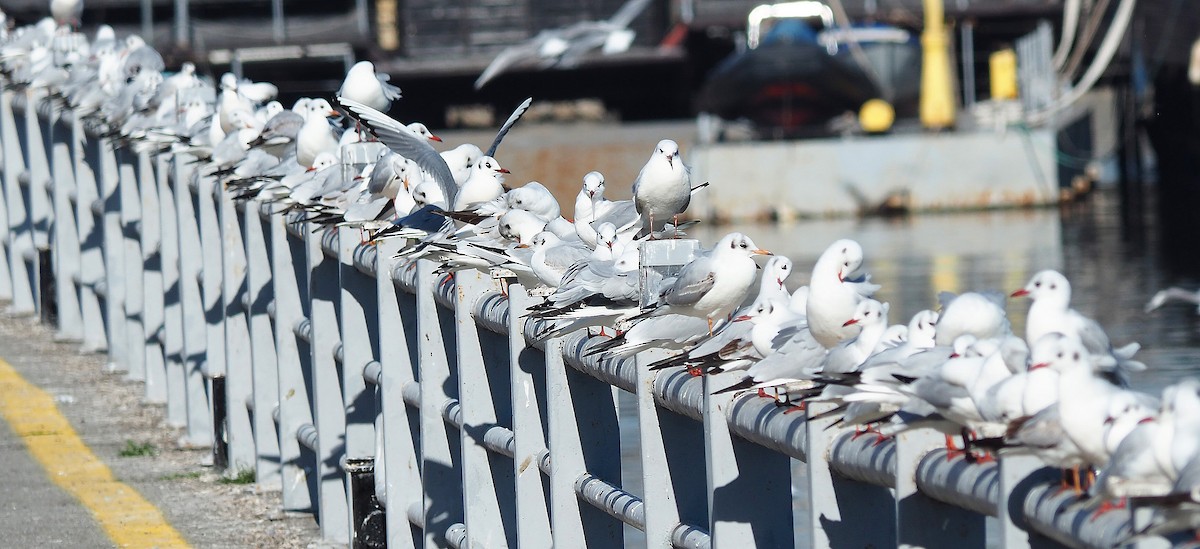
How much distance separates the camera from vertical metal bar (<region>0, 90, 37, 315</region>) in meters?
11.3

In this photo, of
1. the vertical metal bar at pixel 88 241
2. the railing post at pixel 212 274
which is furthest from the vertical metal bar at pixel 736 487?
the vertical metal bar at pixel 88 241

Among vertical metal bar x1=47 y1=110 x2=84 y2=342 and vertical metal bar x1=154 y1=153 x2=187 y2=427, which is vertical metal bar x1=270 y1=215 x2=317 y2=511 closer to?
vertical metal bar x1=154 y1=153 x2=187 y2=427

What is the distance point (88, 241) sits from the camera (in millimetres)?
9914

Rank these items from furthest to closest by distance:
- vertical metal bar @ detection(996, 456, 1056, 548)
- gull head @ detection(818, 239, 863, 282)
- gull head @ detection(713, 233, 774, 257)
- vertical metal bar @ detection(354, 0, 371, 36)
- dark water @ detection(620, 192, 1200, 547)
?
vertical metal bar @ detection(354, 0, 371, 36) → dark water @ detection(620, 192, 1200, 547) → gull head @ detection(713, 233, 774, 257) → gull head @ detection(818, 239, 863, 282) → vertical metal bar @ detection(996, 456, 1056, 548)

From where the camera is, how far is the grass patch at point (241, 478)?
23.8ft

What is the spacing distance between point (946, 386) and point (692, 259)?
1555 mm

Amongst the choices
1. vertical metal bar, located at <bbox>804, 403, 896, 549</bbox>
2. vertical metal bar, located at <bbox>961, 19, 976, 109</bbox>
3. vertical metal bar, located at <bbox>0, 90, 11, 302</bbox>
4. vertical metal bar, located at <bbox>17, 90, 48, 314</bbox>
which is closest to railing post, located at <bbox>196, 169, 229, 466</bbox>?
vertical metal bar, located at <bbox>17, 90, 48, 314</bbox>

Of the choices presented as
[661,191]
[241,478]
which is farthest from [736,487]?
[241,478]

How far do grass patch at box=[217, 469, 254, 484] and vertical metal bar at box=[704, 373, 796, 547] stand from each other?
13.2 feet

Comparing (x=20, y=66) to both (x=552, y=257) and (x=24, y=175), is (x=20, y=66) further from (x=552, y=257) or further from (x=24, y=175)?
(x=552, y=257)

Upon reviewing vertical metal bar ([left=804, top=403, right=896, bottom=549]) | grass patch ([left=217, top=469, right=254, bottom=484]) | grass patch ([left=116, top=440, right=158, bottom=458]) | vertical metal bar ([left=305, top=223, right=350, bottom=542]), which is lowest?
grass patch ([left=217, top=469, right=254, bottom=484])

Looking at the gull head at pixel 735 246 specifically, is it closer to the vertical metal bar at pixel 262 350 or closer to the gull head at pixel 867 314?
the gull head at pixel 867 314

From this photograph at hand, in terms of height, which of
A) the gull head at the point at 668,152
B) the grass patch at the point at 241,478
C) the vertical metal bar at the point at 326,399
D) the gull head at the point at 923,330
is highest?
the gull head at the point at 668,152

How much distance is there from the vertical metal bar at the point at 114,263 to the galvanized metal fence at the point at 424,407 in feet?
0.04
